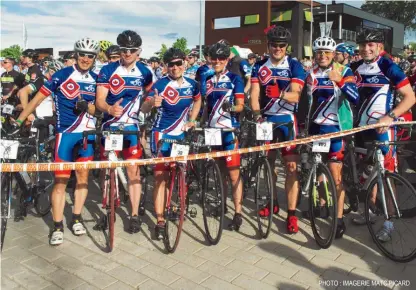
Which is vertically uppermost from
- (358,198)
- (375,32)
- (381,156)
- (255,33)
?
(255,33)

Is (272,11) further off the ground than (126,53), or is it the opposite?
(272,11)

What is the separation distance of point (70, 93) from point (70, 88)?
0.06 meters

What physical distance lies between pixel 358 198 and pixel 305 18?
42.8 meters

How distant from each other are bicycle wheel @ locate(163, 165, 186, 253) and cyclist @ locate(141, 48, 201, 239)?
0.16m

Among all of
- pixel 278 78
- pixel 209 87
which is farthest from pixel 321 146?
pixel 209 87

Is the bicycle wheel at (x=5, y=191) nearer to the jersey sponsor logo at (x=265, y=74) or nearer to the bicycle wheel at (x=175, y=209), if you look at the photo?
the bicycle wheel at (x=175, y=209)

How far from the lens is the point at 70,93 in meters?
4.36

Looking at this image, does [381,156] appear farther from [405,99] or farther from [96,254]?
[96,254]

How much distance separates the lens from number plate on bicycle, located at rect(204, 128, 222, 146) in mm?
4359

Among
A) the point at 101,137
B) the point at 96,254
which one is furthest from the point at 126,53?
the point at 96,254

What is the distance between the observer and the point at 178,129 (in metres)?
4.43

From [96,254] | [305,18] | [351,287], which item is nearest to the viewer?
[351,287]

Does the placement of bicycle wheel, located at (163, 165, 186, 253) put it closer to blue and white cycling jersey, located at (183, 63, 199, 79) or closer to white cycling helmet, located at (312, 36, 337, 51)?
white cycling helmet, located at (312, 36, 337, 51)

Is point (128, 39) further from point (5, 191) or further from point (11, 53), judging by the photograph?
point (11, 53)
